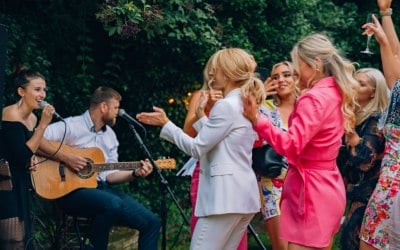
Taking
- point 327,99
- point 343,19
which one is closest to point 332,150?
point 327,99

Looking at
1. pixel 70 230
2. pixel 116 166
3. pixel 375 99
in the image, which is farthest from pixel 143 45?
pixel 375 99

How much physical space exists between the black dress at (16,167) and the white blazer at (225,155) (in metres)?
1.75

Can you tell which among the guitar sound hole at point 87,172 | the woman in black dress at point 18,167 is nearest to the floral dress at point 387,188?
the woman in black dress at point 18,167

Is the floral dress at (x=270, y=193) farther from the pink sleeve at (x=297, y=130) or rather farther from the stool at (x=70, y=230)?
the stool at (x=70, y=230)

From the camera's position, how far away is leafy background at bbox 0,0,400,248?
739 centimetres

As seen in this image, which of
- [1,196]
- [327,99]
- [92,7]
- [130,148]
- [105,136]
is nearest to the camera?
[327,99]

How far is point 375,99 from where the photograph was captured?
570 centimetres

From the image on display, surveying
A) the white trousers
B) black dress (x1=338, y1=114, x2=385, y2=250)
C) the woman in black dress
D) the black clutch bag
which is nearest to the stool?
the woman in black dress

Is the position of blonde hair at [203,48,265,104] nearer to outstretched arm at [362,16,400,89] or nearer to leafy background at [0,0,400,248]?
outstretched arm at [362,16,400,89]

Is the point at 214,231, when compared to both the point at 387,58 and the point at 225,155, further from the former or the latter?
the point at 387,58

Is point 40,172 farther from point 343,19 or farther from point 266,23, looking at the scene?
point 343,19

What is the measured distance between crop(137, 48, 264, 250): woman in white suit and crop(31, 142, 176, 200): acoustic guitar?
2.02 m

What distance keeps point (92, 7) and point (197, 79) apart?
64.0 inches

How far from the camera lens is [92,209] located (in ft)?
22.4
